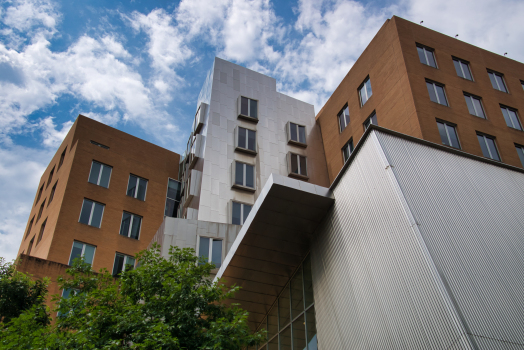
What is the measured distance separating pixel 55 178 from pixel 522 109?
36140mm

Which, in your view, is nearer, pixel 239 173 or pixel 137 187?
pixel 239 173

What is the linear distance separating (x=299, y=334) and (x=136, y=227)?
2091 cm

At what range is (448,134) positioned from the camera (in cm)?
2450

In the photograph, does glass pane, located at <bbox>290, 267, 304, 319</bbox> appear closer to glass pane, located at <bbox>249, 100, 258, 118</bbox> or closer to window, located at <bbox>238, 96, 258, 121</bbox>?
window, located at <bbox>238, 96, 258, 121</bbox>

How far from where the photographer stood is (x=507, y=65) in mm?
30688

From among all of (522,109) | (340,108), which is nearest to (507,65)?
(522,109)

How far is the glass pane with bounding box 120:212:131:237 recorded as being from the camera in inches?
1332

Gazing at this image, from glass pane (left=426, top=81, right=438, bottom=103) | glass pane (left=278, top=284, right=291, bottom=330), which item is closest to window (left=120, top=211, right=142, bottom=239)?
glass pane (left=278, top=284, right=291, bottom=330)

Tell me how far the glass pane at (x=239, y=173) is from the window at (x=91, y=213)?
10970 millimetres

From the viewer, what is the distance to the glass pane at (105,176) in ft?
115

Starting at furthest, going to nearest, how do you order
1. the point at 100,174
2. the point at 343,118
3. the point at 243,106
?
the point at 243,106, the point at 100,174, the point at 343,118

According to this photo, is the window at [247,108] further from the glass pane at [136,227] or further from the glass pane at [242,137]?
the glass pane at [136,227]

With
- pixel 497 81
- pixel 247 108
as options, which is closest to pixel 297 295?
pixel 247 108

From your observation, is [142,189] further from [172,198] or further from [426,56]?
→ [426,56]
